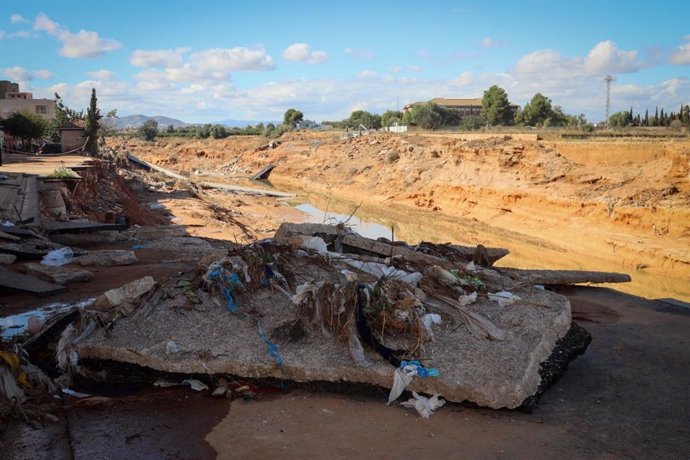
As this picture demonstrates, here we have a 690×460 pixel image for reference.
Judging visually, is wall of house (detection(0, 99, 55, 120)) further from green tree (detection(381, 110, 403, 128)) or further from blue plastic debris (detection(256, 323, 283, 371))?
blue plastic debris (detection(256, 323, 283, 371))

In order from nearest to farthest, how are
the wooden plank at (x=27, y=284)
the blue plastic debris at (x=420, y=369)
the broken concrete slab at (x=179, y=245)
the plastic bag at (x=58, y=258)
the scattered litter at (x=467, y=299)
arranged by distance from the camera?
the blue plastic debris at (x=420, y=369), the scattered litter at (x=467, y=299), the wooden plank at (x=27, y=284), the plastic bag at (x=58, y=258), the broken concrete slab at (x=179, y=245)

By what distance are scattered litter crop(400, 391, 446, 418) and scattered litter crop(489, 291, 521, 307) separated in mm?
1822

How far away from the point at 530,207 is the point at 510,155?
456 centimetres

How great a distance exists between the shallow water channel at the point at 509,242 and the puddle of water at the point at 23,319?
8013 millimetres

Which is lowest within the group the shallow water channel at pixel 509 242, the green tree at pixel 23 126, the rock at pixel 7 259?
the shallow water channel at pixel 509 242

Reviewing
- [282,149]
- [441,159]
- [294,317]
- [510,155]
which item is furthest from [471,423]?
[282,149]

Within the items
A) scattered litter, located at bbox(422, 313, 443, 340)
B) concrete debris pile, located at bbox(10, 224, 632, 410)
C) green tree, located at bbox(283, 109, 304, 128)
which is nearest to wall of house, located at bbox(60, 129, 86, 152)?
concrete debris pile, located at bbox(10, 224, 632, 410)

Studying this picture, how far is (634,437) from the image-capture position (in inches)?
182

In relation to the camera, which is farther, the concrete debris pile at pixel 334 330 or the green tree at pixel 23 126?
the green tree at pixel 23 126

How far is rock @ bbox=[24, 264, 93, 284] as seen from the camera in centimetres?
816

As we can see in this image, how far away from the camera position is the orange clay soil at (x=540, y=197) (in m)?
20.9

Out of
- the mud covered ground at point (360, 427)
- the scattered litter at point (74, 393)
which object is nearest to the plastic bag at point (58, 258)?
the scattered litter at point (74, 393)

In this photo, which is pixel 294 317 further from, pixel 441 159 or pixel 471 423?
pixel 441 159

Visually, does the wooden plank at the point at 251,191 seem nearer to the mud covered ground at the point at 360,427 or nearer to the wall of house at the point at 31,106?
the wall of house at the point at 31,106
